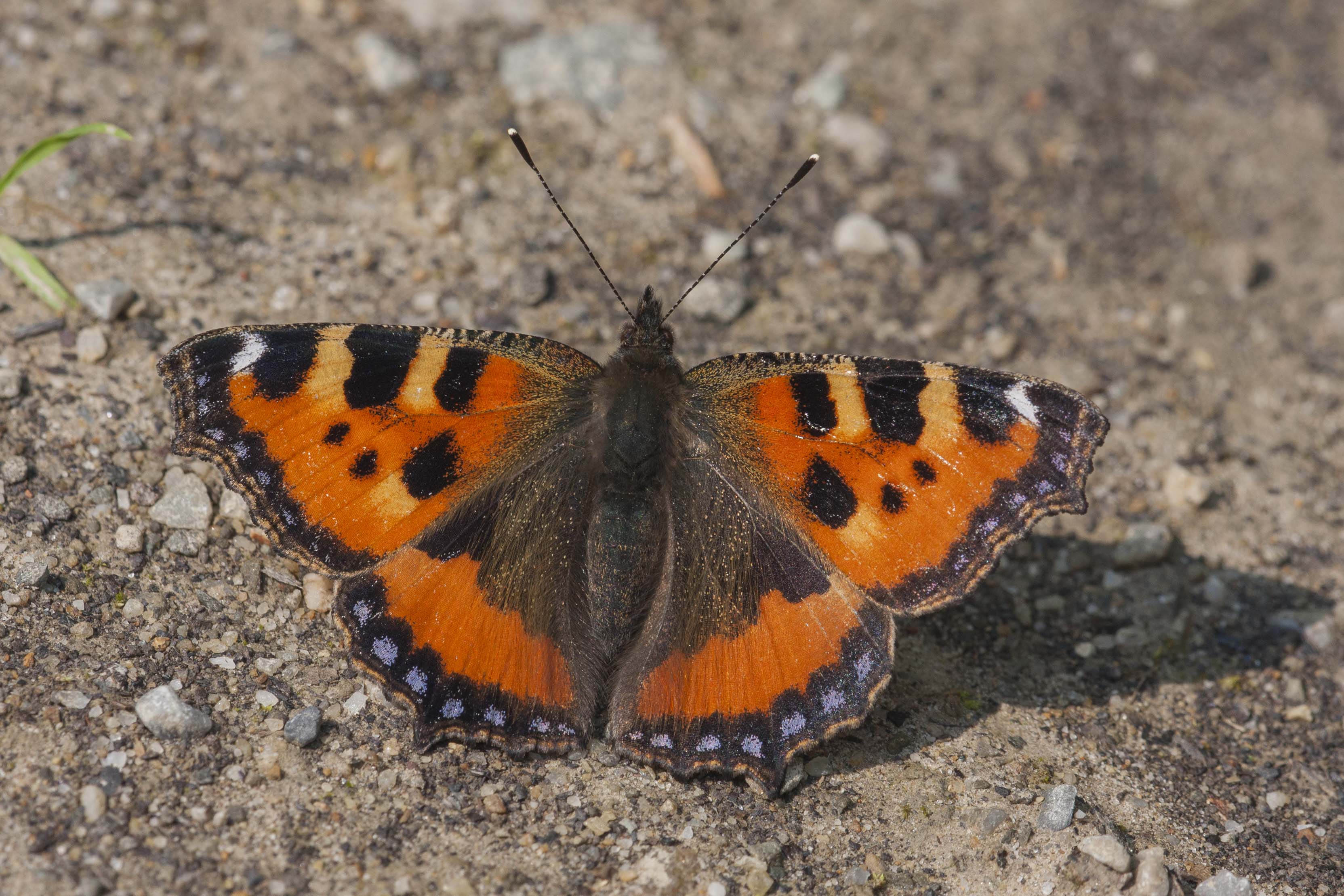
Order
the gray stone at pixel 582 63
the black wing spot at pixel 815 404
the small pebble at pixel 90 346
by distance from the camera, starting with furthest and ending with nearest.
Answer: the gray stone at pixel 582 63 < the small pebble at pixel 90 346 < the black wing spot at pixel 815 404

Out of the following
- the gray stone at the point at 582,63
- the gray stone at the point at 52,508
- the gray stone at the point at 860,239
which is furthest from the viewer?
the gray stone at the point at 582,63

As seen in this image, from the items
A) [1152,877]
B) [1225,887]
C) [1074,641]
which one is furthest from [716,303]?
[1225,887]

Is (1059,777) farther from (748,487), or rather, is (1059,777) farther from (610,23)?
(610,23)

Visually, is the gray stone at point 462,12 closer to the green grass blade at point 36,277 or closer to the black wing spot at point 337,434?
the green grass blade at point 36,277

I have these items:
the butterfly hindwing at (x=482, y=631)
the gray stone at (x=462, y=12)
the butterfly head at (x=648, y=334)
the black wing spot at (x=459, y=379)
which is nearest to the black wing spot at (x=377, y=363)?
the black wing spot at (x=459, y=379)

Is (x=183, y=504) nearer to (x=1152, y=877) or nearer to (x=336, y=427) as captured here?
(x=336, y=427)

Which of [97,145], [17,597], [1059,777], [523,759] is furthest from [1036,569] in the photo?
[97,145]

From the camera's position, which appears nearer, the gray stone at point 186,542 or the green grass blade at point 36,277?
the gray stone at point 186,542
